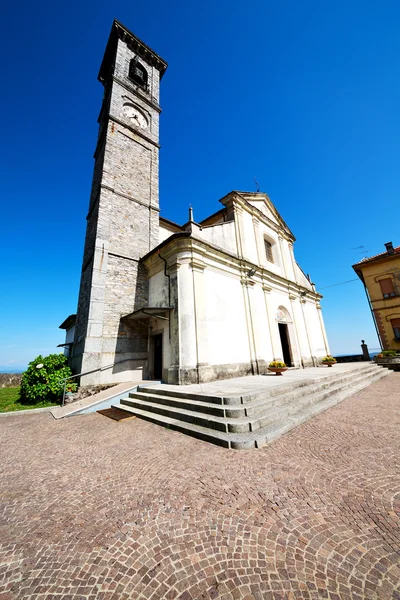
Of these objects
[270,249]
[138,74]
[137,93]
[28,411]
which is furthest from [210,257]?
[138,74]

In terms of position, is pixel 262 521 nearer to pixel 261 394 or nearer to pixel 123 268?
pixel 261 394

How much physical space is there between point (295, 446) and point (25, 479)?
13.4 feet

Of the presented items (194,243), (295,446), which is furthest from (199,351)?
(295,446)

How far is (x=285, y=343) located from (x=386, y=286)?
47.0 ft

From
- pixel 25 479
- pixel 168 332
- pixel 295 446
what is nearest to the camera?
pixel 25 479

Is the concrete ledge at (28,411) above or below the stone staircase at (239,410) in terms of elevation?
below

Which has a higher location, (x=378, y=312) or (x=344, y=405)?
(x=378, y=312)

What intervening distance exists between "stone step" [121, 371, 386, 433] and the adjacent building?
18.5 m

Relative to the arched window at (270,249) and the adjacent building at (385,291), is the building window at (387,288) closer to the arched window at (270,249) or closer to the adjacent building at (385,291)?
the adjacent building at (385,291)

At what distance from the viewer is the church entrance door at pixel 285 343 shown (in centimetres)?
1432

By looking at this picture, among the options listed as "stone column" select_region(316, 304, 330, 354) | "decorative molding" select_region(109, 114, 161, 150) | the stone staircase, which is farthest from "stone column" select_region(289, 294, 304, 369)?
"decorative molding" select_region(109, 114, 161, 150)

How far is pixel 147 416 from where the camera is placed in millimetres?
5816

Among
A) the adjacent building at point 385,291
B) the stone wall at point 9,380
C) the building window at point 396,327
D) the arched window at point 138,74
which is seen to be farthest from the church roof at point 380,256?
the stone wall at point 9,380

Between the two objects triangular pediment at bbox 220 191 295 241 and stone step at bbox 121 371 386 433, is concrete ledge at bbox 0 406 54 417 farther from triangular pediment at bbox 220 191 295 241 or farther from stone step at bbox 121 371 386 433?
triangular pediment at bbox 220 191 295 241
